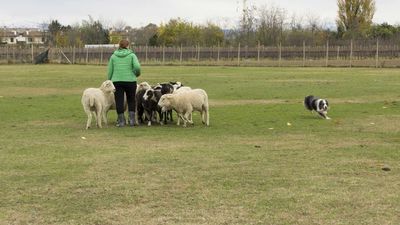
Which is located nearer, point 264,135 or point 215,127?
point 264,135

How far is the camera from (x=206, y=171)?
941 cm

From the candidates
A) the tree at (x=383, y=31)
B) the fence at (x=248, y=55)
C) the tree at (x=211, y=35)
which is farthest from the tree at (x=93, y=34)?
the tree at (x=383, y=31)

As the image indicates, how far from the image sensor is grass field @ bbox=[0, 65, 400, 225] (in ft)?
23.2

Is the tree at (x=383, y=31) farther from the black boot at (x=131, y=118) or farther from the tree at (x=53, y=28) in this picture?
the black boot at (x=131, y=118)

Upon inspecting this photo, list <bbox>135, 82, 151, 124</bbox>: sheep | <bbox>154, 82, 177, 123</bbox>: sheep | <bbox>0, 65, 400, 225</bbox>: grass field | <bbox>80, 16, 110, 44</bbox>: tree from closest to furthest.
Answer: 1. <bbox>0, 65, 400, 225</bbox>: grass field
2. <bbox>135, 82, 151, 124</bbox>: sheep
3. <bbox>154, 82, 177, 123</bbox>: sheep
4. <bbox>80, 16, 110, 44</bbox>: tree

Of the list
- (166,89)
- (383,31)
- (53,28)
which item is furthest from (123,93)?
(53,28)

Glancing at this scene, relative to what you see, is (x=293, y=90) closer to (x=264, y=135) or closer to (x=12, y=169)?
(x=264, y=135)

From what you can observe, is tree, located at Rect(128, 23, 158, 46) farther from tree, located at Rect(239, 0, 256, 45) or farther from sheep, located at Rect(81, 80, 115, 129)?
sheep, located at Rect(81, 80, 115, 129)

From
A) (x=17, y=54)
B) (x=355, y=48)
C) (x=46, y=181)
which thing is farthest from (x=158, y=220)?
(x=17, y=54)

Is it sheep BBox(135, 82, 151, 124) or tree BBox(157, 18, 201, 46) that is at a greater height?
tree BBox(157, 18, 201, 46)

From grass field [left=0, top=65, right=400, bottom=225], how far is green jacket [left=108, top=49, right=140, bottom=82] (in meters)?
1.44

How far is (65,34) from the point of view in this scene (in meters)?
125

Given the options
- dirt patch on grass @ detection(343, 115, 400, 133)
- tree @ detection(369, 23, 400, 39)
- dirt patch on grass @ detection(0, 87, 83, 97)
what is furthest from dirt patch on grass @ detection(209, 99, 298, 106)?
tree @ detection(369, 23, 400, 39)

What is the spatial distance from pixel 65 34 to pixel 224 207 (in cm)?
12208
